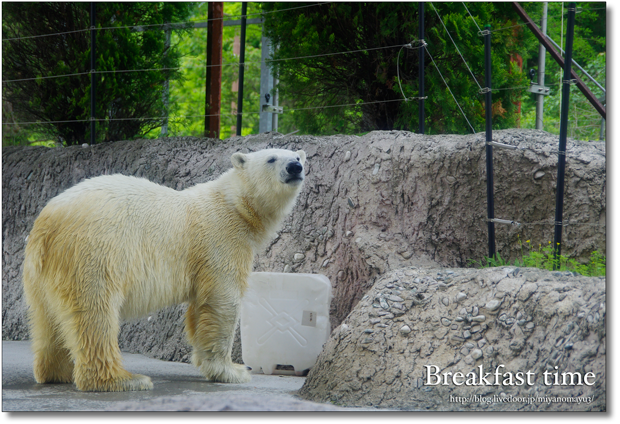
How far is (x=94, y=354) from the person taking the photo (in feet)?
10.7

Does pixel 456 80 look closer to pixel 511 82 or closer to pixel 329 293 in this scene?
pixel 511 82

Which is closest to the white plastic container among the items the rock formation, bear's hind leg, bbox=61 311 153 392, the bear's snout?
the rock formation

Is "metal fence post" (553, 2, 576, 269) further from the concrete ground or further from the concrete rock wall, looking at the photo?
the concrete ground

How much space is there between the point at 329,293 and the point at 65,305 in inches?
70.6

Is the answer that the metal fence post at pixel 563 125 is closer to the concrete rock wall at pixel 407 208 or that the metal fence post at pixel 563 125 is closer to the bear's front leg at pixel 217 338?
the concrete rock wall at pixel 407 208

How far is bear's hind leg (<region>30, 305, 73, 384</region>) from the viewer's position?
3.56 metres

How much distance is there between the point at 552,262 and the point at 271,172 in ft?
6.51

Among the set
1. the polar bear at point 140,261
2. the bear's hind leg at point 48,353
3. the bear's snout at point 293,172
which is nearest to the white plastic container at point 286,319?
the polar bear at point 140,261

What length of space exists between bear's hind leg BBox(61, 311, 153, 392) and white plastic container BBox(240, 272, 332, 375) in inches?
44.3

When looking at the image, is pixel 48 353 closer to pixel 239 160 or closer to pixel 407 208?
pixel 239 160

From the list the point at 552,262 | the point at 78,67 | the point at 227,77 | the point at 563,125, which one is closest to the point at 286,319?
the point at 552,262

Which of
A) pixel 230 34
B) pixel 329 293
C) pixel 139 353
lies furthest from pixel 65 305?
pixel 230 34

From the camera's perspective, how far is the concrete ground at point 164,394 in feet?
7.64

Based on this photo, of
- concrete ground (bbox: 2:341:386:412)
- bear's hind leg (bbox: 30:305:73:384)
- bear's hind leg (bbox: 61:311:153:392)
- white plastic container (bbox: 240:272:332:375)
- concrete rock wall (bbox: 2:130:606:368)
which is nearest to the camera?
concrete ground (bbox: 2:341:386:412)
